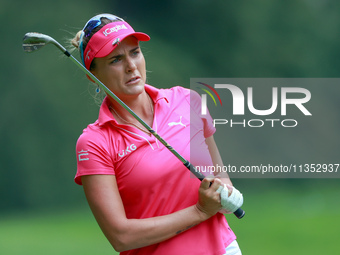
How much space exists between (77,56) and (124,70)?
12.0ft

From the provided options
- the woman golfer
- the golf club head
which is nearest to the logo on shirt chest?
the woman golfer

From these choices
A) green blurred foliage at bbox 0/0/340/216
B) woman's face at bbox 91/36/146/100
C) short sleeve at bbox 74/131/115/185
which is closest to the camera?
short sleeve at bbox 74/131/115/185

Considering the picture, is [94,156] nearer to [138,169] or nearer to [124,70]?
[138,169]

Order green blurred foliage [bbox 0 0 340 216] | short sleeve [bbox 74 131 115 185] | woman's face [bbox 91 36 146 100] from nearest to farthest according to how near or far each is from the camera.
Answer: short sleeve [bbox 74 131 115 185], woman's face [bbox 91 36 146 100], green blurred foliage [bbox 0 0 340 216]

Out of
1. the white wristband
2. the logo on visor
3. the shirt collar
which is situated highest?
the logo on visor

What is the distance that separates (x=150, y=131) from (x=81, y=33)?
419 millimetres

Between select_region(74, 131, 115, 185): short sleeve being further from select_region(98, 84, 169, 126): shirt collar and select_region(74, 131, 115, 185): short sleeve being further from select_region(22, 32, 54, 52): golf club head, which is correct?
select_region(22, 32, 54, 52): golf club head

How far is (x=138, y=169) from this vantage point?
1850 mm

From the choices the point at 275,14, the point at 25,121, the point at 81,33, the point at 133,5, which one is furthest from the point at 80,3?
the point at 81,33

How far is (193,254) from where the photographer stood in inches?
74.0

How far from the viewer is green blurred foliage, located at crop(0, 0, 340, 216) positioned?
18.1ft

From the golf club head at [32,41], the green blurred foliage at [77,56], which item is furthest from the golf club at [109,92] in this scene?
the green blurred foliage at [77,56]

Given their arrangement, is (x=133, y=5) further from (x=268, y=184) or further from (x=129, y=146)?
(x=129, y=146)

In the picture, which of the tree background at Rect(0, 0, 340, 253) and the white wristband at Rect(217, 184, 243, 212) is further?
the tree background at Rect(0, 0, 340, 253)
